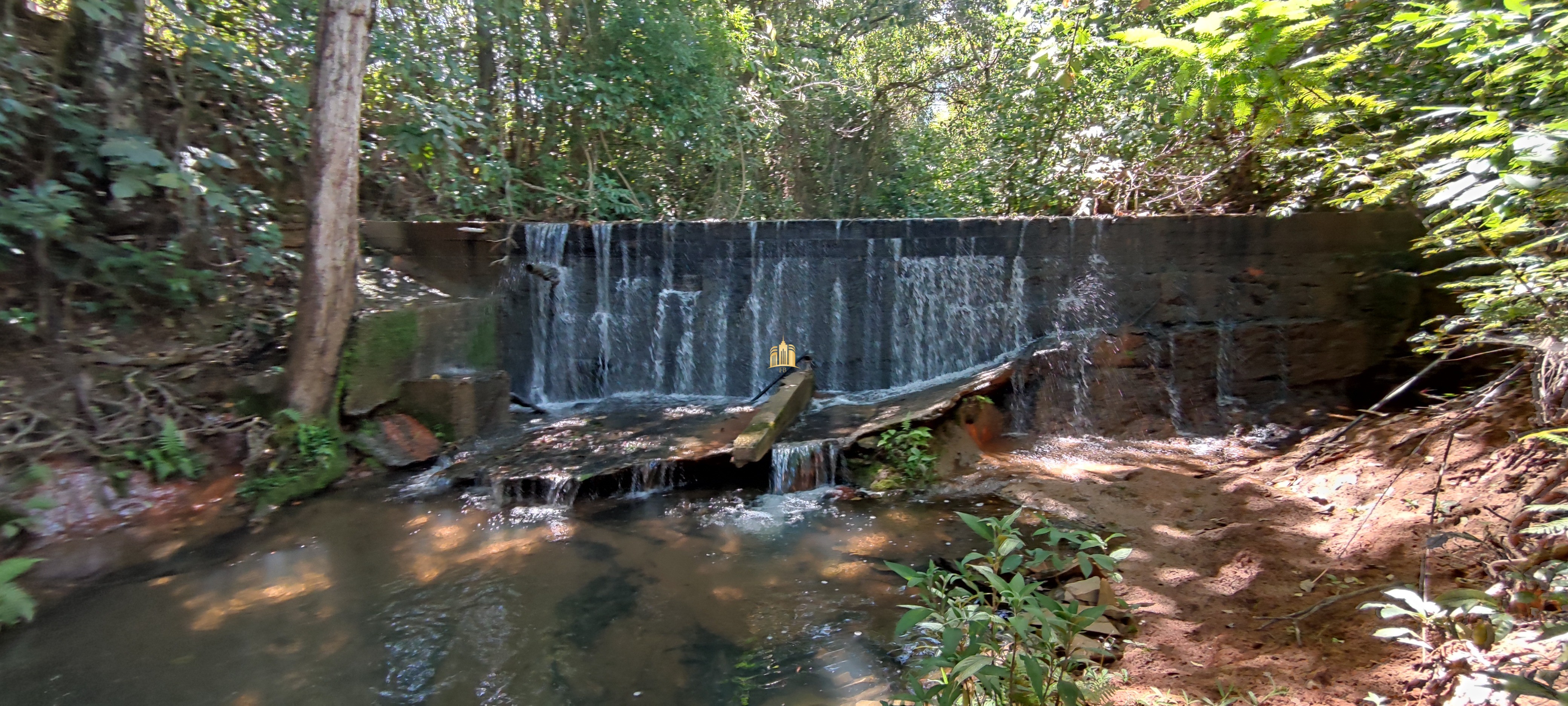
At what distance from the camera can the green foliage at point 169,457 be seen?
5094mm

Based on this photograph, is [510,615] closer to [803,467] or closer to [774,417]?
[803,467]

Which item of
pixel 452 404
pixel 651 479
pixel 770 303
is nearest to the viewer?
pixel 651 479

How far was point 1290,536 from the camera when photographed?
3816 mm

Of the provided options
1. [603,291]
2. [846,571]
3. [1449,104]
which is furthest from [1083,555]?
[603,291]

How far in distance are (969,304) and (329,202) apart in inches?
210

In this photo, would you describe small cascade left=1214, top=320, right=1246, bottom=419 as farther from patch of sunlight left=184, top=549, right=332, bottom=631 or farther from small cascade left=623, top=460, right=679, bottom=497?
patch of sunlight left=184, top=549, right=332, bottom=631

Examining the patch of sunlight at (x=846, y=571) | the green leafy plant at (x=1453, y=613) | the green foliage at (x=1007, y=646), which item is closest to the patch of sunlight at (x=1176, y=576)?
the green foliage at (x=1007, y=646)

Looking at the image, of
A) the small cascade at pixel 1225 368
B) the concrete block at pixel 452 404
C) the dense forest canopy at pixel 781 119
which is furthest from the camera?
the small cascade at pixel 1225 368

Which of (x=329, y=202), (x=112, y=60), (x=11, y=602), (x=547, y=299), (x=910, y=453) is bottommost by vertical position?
(x=11, y=602)

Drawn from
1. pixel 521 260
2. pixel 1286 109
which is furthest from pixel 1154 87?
pixel 521 260

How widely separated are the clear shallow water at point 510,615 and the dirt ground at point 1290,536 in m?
0.93

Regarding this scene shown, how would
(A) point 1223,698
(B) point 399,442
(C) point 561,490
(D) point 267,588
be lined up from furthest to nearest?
(B) point 399,442 < (C) point 561,490 < (D) point 267,588 < (A) point 1223,698

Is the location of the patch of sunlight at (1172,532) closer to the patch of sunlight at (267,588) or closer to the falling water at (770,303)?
the falling water at (770,303)

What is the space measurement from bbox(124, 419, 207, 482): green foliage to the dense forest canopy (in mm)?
1027
